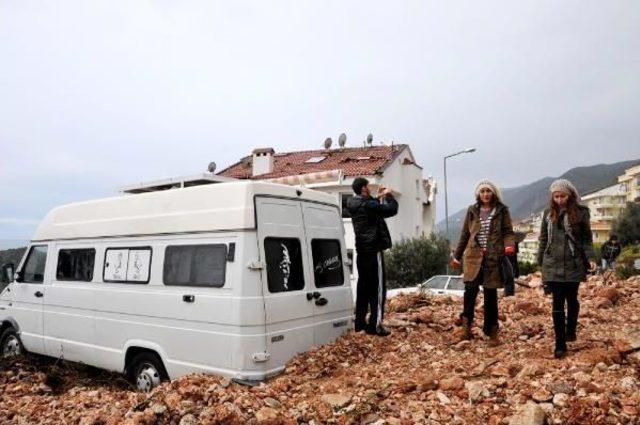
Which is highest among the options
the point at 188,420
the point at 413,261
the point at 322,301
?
the point at 322,301

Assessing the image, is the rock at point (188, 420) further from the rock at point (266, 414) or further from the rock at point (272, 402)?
the rock at point (272, 402)

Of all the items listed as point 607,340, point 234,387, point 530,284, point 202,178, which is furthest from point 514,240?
point 530,284

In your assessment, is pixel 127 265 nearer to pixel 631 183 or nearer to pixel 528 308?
pixel 528 308

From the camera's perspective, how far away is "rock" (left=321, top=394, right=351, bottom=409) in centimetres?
443

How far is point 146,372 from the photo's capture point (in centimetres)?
627

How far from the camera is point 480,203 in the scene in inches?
245

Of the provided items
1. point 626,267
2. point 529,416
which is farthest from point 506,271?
point 626,267

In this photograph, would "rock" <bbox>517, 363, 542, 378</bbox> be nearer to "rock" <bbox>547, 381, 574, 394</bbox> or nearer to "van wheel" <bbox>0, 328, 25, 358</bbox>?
"rock" <bbox>547, 381, 574, 394</bbox>

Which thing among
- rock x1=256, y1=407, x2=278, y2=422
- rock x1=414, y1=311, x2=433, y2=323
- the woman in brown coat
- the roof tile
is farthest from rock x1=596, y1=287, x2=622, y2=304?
the roof tile

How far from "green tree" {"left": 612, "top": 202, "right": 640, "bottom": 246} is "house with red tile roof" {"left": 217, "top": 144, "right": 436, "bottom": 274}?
1273 inches

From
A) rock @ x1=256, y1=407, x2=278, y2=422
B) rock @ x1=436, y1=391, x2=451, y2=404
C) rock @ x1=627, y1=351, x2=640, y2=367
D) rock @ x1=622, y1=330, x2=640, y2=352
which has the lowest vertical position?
rock @ x1=256, y1=407, x2=278, y2=422

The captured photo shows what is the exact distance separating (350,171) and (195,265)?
78.1ft

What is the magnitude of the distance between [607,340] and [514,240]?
1409 mm

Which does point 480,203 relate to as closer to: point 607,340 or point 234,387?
point 607,340
